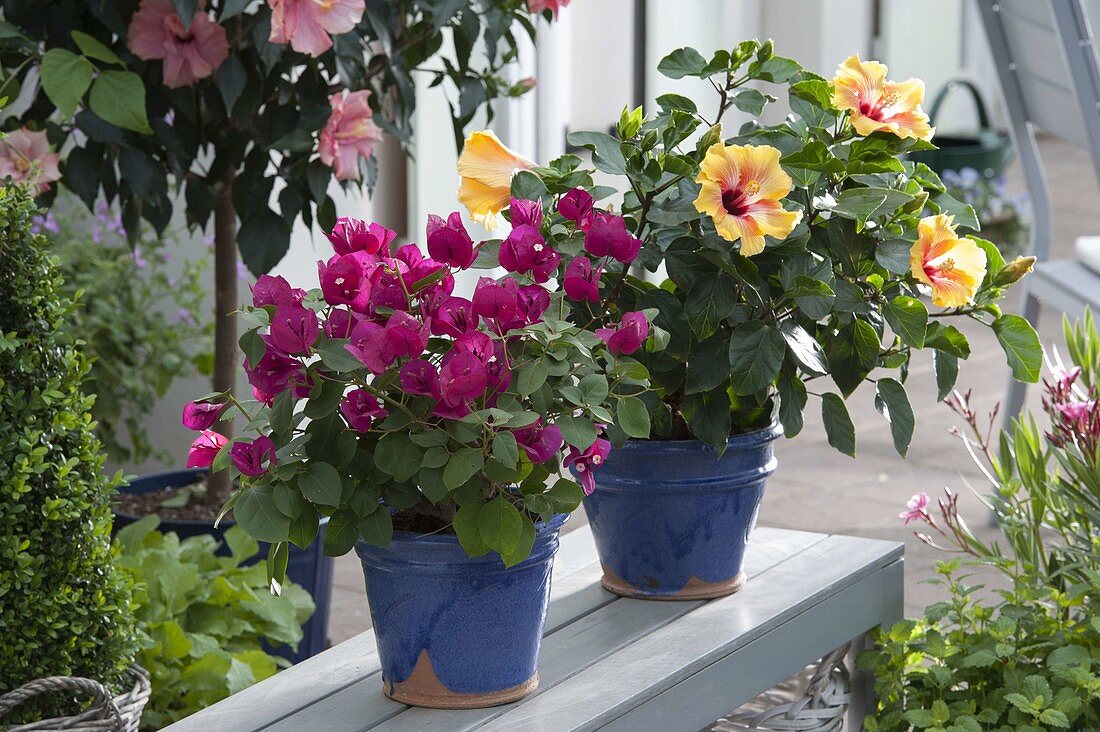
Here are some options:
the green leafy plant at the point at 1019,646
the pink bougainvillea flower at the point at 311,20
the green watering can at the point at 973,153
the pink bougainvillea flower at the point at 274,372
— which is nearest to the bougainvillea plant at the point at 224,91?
the pink bougainvillea flower at the point at 311,20

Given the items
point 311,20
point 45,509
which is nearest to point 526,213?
point 45,509

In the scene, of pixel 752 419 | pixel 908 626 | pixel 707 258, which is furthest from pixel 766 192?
pixel 908 626

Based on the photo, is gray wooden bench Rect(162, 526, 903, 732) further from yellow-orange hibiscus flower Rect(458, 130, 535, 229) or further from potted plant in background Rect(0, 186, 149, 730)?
yellow-orange hibiscus flower Rect(458, 130, 535, 229)

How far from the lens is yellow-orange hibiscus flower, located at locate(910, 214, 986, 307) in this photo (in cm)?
122

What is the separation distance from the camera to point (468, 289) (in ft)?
13.1

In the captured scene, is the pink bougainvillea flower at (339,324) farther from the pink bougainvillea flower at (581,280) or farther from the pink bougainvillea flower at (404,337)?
the pink bougainvillea flower at (581,280)

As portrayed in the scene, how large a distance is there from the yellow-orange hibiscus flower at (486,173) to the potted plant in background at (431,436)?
124 millimetres

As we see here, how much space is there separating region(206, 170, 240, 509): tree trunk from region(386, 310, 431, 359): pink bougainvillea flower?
4.19ft

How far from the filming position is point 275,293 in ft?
3.48

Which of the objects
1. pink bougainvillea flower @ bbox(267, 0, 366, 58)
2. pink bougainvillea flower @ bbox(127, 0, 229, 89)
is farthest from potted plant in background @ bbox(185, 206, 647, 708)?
pink bougainvillea flower @ bbox(127, 0, 229, 89)

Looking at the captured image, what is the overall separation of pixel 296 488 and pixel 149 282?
6.99ft

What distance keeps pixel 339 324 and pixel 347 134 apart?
0.97 metres

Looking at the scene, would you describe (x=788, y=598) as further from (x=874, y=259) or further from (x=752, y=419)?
(x=874, y=259)

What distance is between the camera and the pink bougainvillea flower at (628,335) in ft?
3.62
